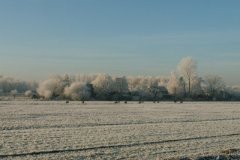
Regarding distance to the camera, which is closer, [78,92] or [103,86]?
[78,92]

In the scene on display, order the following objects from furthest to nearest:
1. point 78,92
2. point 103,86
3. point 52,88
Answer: point 103,86 → point 52,88 → point 78,92

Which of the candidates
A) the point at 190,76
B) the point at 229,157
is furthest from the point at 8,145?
the point at 190,76

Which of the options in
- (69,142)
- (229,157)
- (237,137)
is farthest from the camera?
(237,137)

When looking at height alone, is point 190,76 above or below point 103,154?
above

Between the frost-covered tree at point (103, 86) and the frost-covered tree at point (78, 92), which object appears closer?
the frost-covered tree at point (78, 92)

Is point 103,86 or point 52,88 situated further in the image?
point 103,86

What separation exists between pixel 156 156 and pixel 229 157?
9.56 feet

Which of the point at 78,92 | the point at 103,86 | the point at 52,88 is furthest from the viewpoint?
the point at 103,86

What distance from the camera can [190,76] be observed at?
141750 mm

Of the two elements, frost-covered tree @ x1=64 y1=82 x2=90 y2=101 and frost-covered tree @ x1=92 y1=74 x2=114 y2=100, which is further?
frost-covered tree @ x1=92 y1=74 x2=114 y2=100

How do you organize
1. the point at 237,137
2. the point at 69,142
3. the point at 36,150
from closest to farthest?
the point at 36,150 < the point at 69,142 < the point at 237,137

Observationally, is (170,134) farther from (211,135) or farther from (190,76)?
(190,76)

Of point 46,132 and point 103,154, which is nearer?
point 103,154

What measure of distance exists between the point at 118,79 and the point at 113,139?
123077 mm
